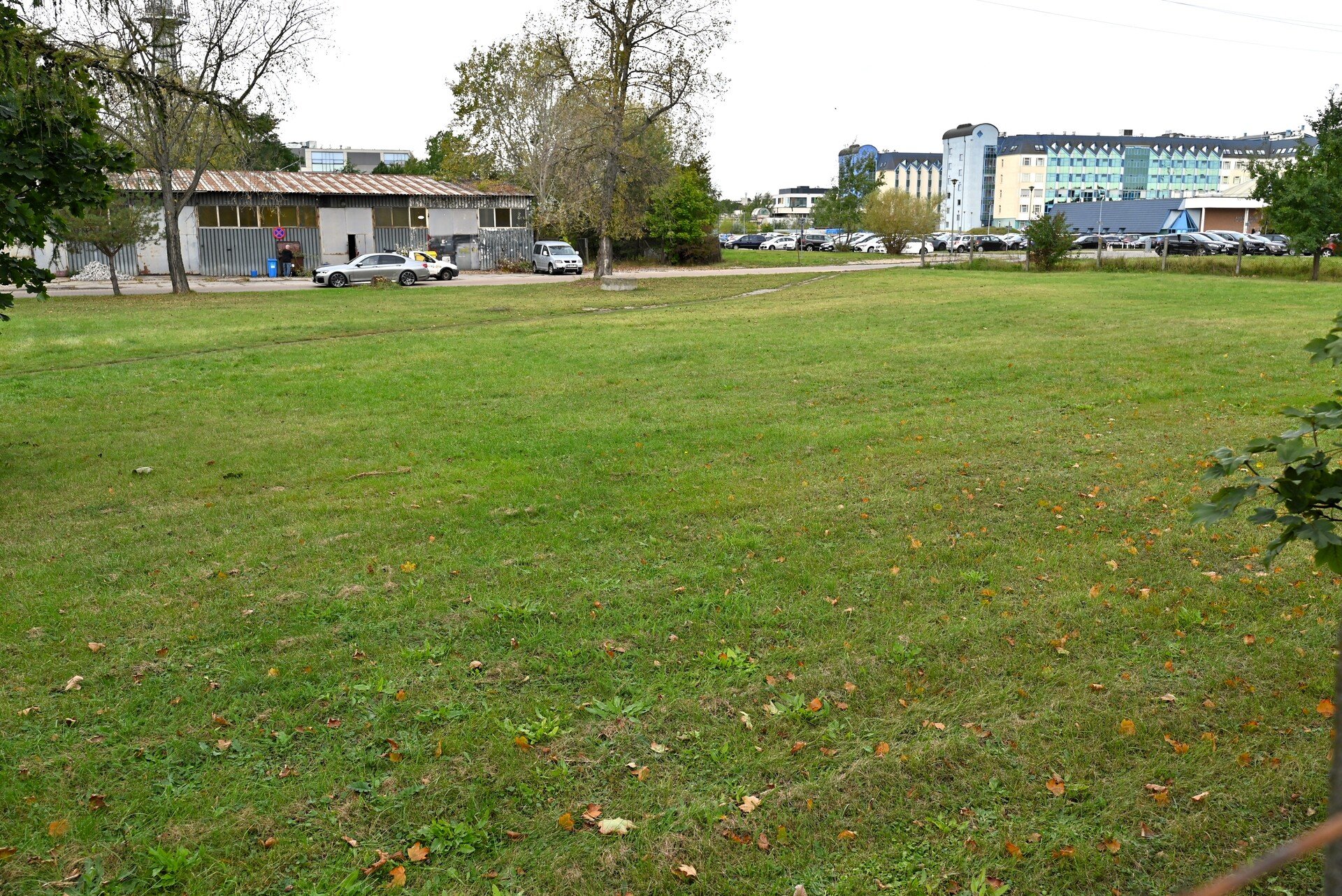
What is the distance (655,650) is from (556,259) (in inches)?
1787

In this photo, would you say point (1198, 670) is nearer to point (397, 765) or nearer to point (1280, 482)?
point (1280, 482)

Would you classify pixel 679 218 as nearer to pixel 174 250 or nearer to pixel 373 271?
pixel 373 271

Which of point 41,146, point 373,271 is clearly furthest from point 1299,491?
point 373,271

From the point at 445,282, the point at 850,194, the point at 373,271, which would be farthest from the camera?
the point at 850,194

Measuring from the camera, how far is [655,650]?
19.2 ft

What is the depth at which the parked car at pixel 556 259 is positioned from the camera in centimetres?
4981

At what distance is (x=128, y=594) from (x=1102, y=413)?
32.6ft

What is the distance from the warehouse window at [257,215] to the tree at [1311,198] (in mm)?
39654

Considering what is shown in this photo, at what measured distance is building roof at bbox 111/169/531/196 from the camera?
47031 millimetres

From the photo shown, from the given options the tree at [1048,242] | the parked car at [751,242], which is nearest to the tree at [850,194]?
the parked car at [751,242]

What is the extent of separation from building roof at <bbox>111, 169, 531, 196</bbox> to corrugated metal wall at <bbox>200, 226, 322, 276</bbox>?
1.93 metres

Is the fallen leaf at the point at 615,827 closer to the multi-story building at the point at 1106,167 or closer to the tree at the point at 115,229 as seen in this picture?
the tree at the point at 115,229

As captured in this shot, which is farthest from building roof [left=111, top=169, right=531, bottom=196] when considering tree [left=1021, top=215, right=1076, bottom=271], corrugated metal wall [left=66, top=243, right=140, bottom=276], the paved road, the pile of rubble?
tree [left=1021, top=215, right=1076, bottom=271]

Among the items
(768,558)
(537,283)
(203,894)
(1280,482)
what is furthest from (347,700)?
(537,283)
